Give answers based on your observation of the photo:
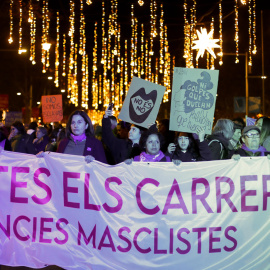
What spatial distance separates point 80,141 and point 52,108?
355 inches

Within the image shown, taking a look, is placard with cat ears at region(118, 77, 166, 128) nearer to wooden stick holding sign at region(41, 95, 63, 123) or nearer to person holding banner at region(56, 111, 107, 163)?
person holding banner at region(56, 111, 107, 163)

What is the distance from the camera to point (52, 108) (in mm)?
16297

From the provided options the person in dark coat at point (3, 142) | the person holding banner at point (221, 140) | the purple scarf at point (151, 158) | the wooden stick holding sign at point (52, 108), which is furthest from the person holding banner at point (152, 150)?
the wooden stick holding sign at point (52, 108)

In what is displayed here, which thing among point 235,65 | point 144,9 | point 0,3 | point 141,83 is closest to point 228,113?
point 235,65

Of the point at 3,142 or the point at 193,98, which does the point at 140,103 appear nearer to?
the point at 193,98

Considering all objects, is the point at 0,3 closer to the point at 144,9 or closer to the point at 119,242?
the point at 144,9

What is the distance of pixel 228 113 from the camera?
4166 centimetres

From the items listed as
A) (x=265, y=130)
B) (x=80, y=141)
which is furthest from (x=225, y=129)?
(x=80, y=141)

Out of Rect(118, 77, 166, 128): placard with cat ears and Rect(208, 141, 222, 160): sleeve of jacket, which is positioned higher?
Rect(118, 77, 166, 128): placard with cat ears

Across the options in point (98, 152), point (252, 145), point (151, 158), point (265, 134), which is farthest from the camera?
point (265, 134)

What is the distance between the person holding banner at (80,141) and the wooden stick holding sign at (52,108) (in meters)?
8.60

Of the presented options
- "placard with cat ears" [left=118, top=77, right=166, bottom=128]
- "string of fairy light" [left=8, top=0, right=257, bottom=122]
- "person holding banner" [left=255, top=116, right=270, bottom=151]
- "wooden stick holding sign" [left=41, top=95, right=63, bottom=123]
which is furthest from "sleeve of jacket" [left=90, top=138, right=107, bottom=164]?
"wooden stick holding sign" [left=41, top=95, right=63, bottom=123]

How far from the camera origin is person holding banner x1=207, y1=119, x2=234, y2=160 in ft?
26.2

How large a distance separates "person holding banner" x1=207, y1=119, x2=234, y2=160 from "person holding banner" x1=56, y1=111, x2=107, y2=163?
146 centimetres
